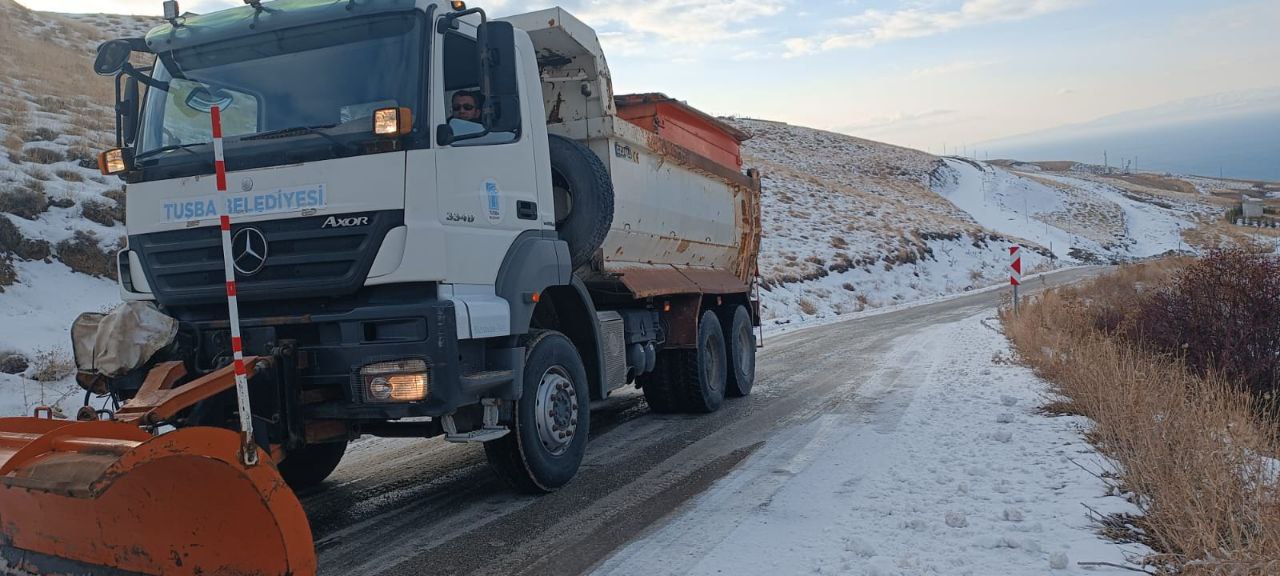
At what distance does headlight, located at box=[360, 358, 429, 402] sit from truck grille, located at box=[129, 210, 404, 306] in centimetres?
47

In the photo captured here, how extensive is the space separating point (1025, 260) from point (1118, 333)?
3947 centimetres

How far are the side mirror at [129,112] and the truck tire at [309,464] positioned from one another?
2.29 meters

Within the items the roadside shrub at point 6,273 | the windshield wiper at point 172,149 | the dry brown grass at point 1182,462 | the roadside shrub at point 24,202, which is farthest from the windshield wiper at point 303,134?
the roadside shrub at point 24,202

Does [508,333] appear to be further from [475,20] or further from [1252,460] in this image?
[1252,460]

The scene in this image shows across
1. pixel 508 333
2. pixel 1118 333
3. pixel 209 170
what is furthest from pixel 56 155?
pixel 1118 333

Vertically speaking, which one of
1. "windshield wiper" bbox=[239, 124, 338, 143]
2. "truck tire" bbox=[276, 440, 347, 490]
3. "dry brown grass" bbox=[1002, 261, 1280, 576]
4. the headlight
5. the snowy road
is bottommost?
the snowy road

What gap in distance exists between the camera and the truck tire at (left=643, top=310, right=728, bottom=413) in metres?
8.80

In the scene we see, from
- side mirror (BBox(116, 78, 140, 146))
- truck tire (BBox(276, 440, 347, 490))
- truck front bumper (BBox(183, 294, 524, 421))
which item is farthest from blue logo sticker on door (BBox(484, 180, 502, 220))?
side mirror (BBox(116, 78, 140, 146))

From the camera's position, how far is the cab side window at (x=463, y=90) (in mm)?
→ 4910

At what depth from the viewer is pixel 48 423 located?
12.0 ft

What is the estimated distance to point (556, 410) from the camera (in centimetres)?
570

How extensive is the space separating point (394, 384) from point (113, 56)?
2.83 m

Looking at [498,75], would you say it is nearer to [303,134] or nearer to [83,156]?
[303,134]

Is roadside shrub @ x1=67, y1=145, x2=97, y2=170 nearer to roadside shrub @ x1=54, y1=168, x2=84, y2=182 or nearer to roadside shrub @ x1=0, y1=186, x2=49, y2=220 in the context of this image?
roadside shrub @ x1=54, y1=168, x2=84, y2=182
